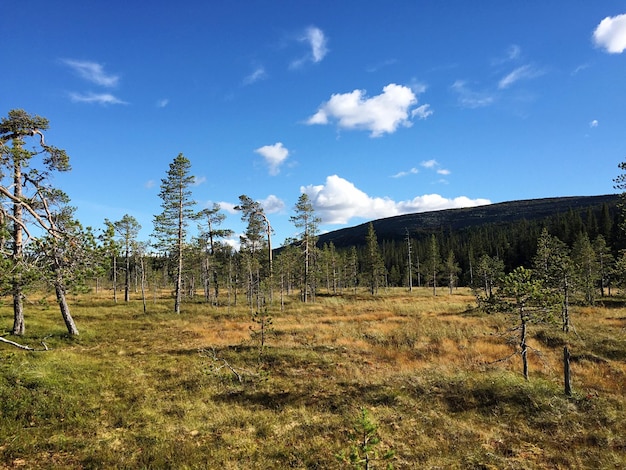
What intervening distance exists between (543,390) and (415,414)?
520 centimetres

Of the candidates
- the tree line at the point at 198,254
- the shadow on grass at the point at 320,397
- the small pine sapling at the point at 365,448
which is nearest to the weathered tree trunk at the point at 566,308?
the tree line at the point at 198,254

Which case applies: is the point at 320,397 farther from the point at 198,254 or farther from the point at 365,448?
the point at 198,254

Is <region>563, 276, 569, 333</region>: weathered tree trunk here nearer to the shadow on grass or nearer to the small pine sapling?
the shadow on grass

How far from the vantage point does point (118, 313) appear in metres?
35.7

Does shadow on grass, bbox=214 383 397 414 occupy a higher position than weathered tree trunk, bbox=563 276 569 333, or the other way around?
weathered tree trunk, bbox=563 276 569 333

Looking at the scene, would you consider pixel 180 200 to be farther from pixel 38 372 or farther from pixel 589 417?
pixel 589 417

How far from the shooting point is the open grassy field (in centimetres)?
874

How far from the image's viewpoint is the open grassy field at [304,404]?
8742 millimetres

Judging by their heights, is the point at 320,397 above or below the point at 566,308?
below

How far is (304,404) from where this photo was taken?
1215cm

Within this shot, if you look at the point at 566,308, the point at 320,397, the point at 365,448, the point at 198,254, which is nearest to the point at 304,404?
the point at 320,397

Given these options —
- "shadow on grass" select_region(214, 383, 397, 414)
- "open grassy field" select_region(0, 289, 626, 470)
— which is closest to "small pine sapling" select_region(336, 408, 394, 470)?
"open grassy field" select_region(0, 289, 626, 470)

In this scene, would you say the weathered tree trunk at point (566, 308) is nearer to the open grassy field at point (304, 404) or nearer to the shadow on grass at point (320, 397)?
the open grassy field at point (304, 404)

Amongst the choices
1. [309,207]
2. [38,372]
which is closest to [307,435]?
[38,372]
